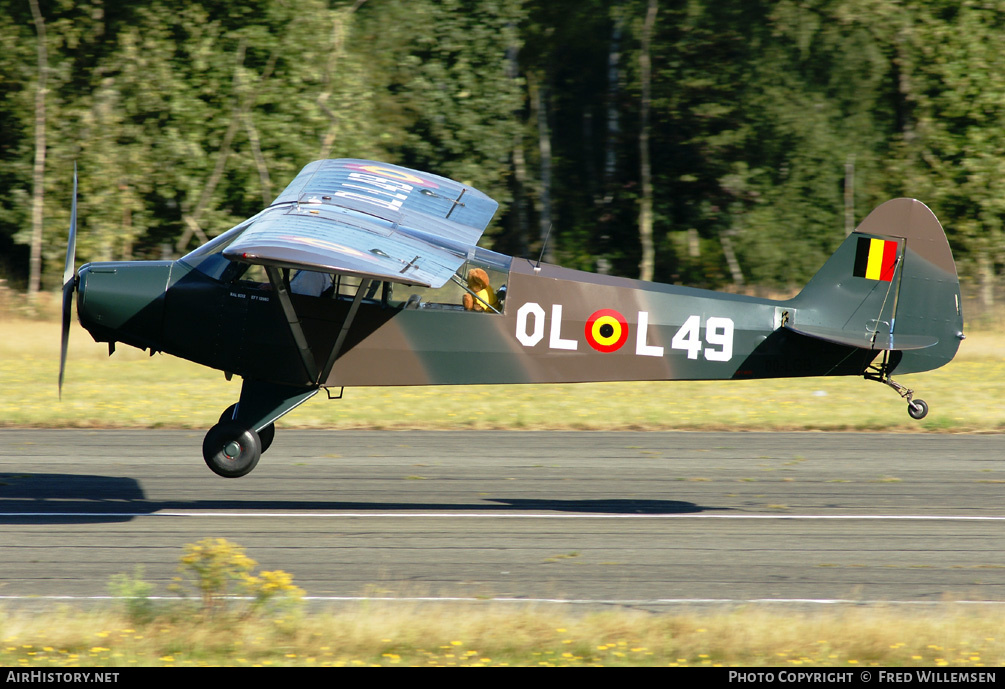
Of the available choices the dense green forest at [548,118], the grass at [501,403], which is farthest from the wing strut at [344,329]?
the dense green forest at [548,118]

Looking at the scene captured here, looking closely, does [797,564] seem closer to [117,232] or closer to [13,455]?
[13,455]

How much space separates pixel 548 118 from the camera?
112ft

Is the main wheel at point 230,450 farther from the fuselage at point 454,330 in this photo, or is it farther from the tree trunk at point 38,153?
the tree trunk at point 38,153

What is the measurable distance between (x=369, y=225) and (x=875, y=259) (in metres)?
5.06

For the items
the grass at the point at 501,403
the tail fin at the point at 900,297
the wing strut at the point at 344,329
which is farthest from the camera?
the grass at the point at 501,403

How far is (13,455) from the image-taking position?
12711 mm

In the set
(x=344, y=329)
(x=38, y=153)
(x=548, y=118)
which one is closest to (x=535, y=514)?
(x=344, y=329)

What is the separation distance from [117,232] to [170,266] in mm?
15537

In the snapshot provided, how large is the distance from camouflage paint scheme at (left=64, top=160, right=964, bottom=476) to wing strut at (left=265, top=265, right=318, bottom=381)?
0.06 ft

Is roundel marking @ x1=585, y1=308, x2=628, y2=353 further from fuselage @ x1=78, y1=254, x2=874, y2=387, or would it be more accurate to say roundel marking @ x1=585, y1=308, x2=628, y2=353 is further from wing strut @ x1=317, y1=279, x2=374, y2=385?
wing strut @ x1=317, y1=279, x2=374, y2=385

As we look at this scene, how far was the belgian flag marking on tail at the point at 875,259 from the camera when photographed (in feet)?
33.0

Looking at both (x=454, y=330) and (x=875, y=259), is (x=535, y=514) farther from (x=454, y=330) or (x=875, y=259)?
(x=875, y=259)

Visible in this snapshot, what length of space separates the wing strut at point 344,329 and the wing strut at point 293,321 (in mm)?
97

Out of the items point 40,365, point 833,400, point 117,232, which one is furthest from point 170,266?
point 117,232
